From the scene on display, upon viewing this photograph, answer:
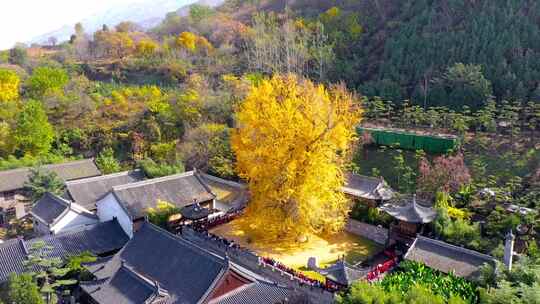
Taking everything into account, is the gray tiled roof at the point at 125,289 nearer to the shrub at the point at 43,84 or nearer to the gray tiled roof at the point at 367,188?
the gray tiled roof at the point at 367,188

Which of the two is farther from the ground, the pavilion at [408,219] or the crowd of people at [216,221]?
the pavilion at [408,219]

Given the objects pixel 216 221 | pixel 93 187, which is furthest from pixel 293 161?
pixel 93 187

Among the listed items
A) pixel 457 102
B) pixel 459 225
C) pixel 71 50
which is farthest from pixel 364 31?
pixel 71 50

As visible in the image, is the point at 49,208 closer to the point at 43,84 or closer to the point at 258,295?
the point at 258,295

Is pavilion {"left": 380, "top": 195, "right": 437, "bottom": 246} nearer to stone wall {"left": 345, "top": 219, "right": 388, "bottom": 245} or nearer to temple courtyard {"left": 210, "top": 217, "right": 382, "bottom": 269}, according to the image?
stone wall {"left": 345, "top": 219, "right": 388, "bottom": 245}

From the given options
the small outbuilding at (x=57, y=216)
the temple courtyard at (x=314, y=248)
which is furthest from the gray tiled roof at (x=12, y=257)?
the temple courtyard at (x=314, y=248)
